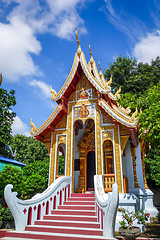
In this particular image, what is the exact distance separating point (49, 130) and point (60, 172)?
1002 centimetres

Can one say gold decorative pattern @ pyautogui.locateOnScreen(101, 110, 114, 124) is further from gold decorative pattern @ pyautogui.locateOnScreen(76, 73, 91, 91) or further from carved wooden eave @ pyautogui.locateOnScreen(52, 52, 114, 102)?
gold decorative pattern @ pyautogui.locateOnScreen(76, 73, 91, 91)

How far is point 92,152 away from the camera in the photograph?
10.5 m

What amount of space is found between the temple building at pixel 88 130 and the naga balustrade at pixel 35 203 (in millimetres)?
1175

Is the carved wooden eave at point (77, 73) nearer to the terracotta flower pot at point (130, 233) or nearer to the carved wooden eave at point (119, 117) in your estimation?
the carved wooden eave at point (119, 117)

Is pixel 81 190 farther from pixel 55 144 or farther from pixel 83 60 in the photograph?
pixel 83 60

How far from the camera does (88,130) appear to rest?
33.9ft

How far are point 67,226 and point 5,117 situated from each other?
16.2 feet

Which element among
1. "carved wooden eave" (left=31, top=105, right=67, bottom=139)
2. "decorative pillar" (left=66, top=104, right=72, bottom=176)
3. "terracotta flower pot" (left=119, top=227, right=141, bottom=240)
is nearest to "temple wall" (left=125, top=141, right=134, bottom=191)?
"decorative pillar" (left=66, top=104, right=72, bottom=176)

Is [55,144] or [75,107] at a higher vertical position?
[75,107]

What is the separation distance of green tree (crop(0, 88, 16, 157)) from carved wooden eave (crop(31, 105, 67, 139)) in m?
1.31

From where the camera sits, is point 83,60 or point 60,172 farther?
point 60,172

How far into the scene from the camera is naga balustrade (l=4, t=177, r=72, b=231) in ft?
17.5

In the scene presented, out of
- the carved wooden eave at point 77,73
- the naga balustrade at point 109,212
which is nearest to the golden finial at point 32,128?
the carved wooden eave at point 77,73

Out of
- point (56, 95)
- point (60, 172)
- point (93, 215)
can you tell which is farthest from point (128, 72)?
point (93, 215)
